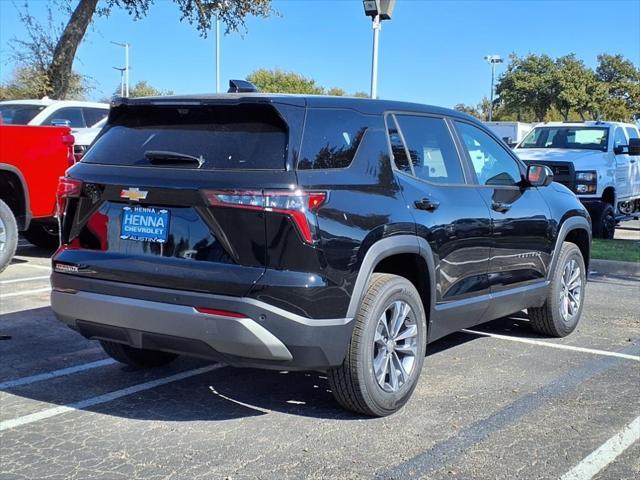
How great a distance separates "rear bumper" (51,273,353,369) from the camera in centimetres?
367

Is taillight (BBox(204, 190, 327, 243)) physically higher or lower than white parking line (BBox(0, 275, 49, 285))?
higher

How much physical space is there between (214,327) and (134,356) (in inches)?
65.1

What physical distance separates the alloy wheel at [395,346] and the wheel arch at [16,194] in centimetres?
598

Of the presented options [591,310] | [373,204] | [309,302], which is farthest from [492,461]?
[591,310]

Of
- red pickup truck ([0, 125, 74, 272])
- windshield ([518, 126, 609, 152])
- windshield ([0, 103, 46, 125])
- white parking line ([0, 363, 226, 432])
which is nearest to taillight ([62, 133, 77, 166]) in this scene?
red pickup truck ([0, 125, 74, 272])

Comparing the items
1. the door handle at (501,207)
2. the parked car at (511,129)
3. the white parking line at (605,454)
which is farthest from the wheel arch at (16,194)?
the parked car at (511,129)

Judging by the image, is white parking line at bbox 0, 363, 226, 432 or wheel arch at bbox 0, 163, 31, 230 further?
wheel arch at bbox 0, 163, 31, 230

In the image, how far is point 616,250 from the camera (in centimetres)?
1094

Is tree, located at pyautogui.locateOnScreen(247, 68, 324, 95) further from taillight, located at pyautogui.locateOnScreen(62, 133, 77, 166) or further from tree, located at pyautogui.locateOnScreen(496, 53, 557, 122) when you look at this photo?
taillight, located at pyautogui.locateOnScreen(62, 133, 77, 166)

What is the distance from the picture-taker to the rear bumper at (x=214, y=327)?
3.67 metres

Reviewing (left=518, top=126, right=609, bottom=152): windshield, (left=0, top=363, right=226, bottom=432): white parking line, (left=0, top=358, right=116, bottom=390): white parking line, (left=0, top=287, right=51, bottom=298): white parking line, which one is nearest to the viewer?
(left=0, top=363, right=226, bottom=432): white parking line

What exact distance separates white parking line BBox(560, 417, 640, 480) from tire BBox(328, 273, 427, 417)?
1.09 meters

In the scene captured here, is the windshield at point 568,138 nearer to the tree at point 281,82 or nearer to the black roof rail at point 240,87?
the black roof rail at point 240,87

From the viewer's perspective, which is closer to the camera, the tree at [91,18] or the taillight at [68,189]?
the taillight at [68,189]
